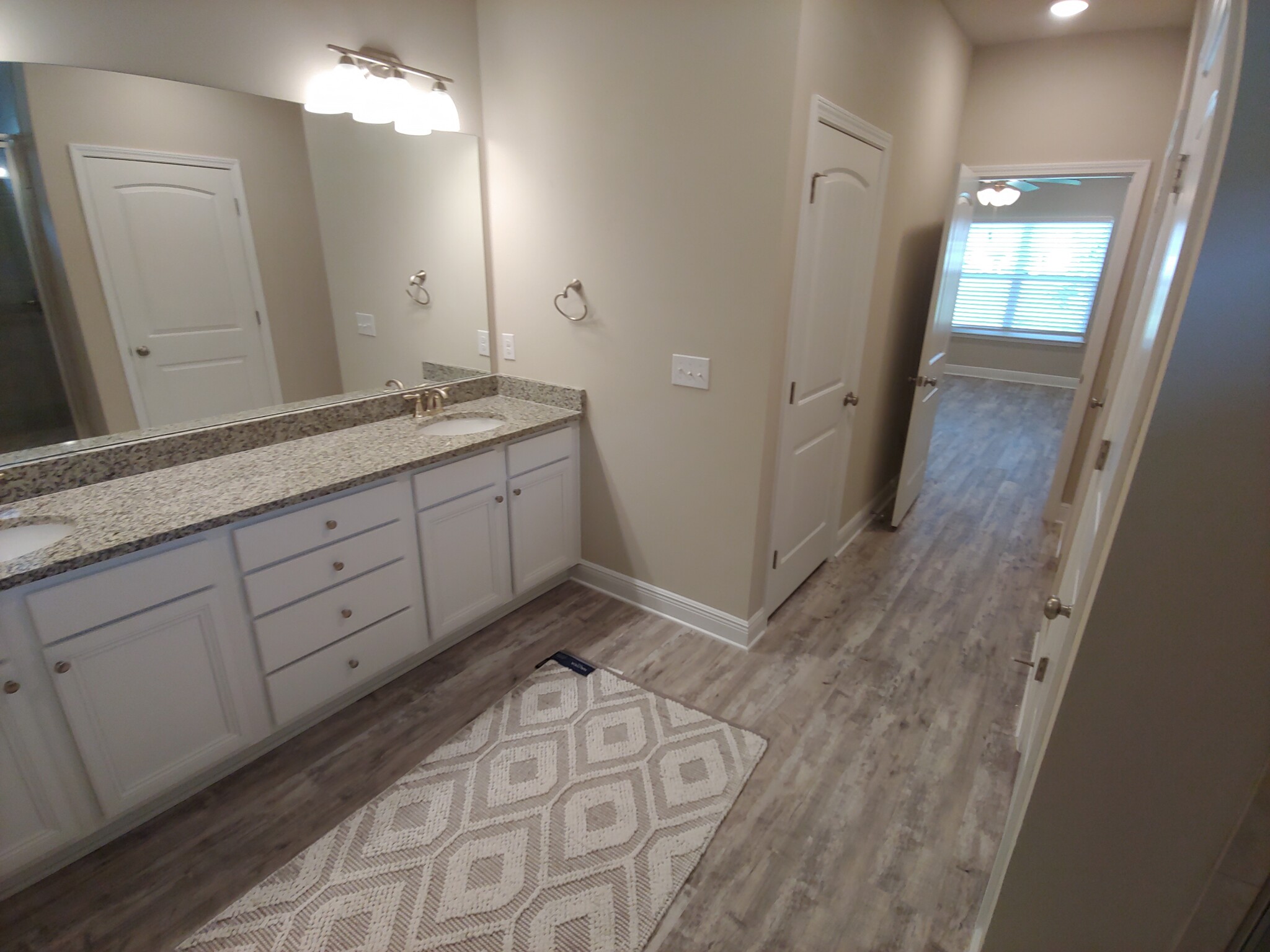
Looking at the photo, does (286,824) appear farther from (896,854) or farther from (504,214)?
(504,214)

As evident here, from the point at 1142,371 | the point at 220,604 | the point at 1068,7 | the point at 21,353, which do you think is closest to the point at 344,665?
the point at 220,604

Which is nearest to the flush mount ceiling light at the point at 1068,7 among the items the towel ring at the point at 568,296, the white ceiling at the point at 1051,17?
the white ceiling at the point at 1051,17

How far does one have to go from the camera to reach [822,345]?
2.51 meters

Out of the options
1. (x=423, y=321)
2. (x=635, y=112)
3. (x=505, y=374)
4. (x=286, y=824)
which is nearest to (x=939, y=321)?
(x=635, y=112)

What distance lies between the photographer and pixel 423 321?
2.63 metres

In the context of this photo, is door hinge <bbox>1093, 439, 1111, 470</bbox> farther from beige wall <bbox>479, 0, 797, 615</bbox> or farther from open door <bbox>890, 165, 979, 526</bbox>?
open door <bbox>890, 165, 979, 526</bbox>

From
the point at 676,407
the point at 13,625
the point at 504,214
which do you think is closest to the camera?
the point at 13,625

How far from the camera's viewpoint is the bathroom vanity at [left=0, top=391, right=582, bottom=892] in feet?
4.64

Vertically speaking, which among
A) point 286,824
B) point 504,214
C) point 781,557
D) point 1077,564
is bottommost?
point 286,824

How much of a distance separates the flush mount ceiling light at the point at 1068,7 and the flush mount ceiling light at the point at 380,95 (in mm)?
2676

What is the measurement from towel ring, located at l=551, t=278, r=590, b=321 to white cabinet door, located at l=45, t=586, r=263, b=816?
5.19 feet

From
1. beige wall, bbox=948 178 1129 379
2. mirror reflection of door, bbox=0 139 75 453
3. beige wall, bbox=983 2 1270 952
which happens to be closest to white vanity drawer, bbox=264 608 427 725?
mirror reflection of door, bbox=0 139 75 453

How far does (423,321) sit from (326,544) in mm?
1156

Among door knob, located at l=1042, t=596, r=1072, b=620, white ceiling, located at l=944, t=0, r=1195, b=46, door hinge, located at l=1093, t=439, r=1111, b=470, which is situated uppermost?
white ceiling, located at l=944, t=0, r=1195, b=46
